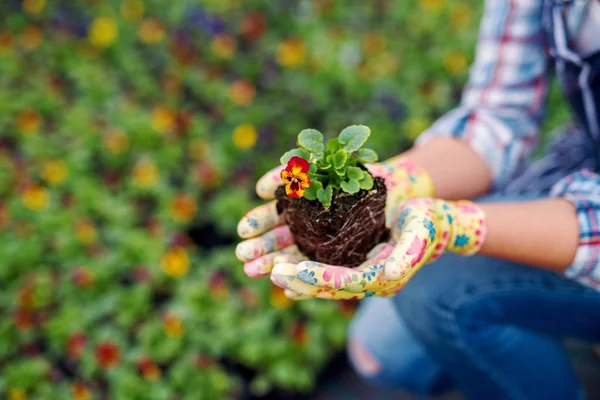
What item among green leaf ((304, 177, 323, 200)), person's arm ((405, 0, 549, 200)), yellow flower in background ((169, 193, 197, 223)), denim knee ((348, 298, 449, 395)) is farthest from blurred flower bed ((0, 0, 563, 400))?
green leaf ((304, 177, 323, 200))

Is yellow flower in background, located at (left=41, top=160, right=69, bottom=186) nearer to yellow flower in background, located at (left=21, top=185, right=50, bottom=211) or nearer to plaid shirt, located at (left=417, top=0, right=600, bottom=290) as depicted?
yellow flower in background, located at (left=21, top=185, right=50, bottom=211)

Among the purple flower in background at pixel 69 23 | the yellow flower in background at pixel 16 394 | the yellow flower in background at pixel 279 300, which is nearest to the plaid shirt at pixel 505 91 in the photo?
the yellow flower in background at pixel 279 300

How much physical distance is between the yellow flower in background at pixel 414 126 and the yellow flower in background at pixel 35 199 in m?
1.14

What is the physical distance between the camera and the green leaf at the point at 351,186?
74cm

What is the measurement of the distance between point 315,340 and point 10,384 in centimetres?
76

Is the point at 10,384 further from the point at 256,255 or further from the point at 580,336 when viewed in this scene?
the point at 580,336

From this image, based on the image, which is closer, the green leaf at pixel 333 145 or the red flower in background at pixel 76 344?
the green leaf at pixel 333 145

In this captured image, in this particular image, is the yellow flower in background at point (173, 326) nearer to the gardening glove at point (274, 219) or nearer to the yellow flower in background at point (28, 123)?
the gardening glove at point (274, 219)

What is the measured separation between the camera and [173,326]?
140 centimetres

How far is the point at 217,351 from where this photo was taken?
1.41 metres

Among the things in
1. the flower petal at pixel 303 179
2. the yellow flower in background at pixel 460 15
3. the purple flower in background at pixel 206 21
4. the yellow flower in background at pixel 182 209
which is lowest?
the flower petal at pixel 303 179

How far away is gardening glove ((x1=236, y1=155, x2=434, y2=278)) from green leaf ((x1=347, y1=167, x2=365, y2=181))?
0.13 m

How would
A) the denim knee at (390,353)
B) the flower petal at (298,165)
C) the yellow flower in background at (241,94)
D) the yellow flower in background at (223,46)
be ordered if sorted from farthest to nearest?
the yellow flower in background at (223,46), the yellow flower in background at (241,94), the denim knee at (390,353), the flower petal at (298,165)

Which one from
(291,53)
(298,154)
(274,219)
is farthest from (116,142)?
(298,154)
